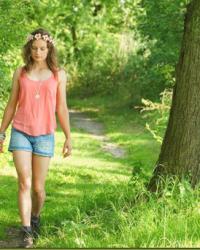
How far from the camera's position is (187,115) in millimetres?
7449

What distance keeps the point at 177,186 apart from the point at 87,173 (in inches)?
219

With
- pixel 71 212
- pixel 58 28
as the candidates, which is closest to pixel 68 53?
pixel 58 28

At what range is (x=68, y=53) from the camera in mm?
34781

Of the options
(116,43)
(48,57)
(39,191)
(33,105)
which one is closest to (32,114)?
(33,105)

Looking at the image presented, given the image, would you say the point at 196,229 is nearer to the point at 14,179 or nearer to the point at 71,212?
the point at 71,212

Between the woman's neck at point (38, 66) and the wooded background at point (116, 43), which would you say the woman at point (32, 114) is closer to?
the woman's neck at point (38, 66)

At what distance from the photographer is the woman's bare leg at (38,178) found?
6.91m

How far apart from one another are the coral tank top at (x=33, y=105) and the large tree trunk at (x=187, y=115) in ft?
4.96

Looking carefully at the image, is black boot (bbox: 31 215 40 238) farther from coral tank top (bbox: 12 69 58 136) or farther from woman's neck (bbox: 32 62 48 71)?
woman's neck (bbox: 32 62 48 71)

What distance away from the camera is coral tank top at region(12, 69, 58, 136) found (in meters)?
6.77

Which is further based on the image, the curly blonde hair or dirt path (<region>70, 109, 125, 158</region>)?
dirt path (<region>70, 109, 125, 158</region>)

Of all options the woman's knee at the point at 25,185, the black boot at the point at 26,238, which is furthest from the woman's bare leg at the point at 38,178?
the black boot at the point at 26,238

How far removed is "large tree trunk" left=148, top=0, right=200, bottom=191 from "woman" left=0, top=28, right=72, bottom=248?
1.34 m

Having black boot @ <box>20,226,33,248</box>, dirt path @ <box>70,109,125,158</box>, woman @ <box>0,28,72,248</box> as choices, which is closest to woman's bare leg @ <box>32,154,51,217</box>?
woman @ <box>0,28,72,248</box>
